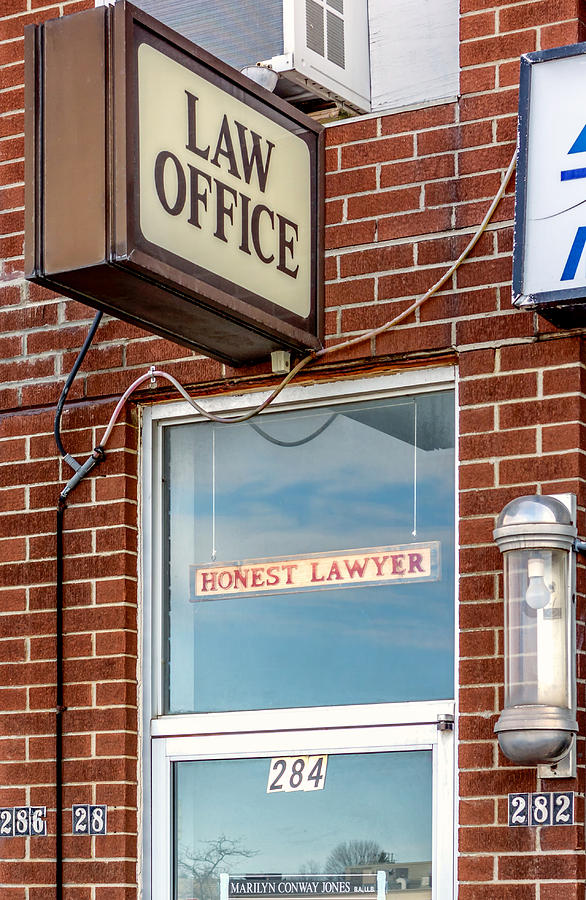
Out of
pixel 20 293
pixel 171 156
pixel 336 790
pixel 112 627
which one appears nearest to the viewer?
pixel 171 156

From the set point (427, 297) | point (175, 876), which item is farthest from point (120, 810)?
point (427, 297)

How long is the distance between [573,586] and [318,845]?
4.16 feet

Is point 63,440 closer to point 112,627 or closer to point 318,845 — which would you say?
point 112,627

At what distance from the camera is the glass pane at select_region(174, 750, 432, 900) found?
532cm

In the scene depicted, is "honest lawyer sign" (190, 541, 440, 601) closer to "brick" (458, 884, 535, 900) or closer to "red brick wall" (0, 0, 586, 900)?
"red brick wall" (0, 0, 586, 900)

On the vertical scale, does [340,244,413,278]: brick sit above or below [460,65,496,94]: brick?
below

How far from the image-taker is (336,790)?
5457mm

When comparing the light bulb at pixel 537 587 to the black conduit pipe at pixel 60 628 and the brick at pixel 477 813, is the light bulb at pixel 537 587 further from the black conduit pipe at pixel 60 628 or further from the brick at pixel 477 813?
the black conduit pipe at pixel 60 628

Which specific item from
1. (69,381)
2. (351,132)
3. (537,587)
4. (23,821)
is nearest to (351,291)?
(351,132)

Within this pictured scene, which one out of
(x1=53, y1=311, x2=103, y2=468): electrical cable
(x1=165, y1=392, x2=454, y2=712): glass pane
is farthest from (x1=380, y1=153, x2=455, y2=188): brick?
(x1=53, y1=311, x2=103, y2=468): electrical cable

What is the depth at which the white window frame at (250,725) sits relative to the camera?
17.3 ft

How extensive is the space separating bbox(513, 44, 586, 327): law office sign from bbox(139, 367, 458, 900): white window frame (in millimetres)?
663

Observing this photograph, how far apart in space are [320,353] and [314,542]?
2.12 feet

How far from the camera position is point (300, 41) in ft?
18.9
